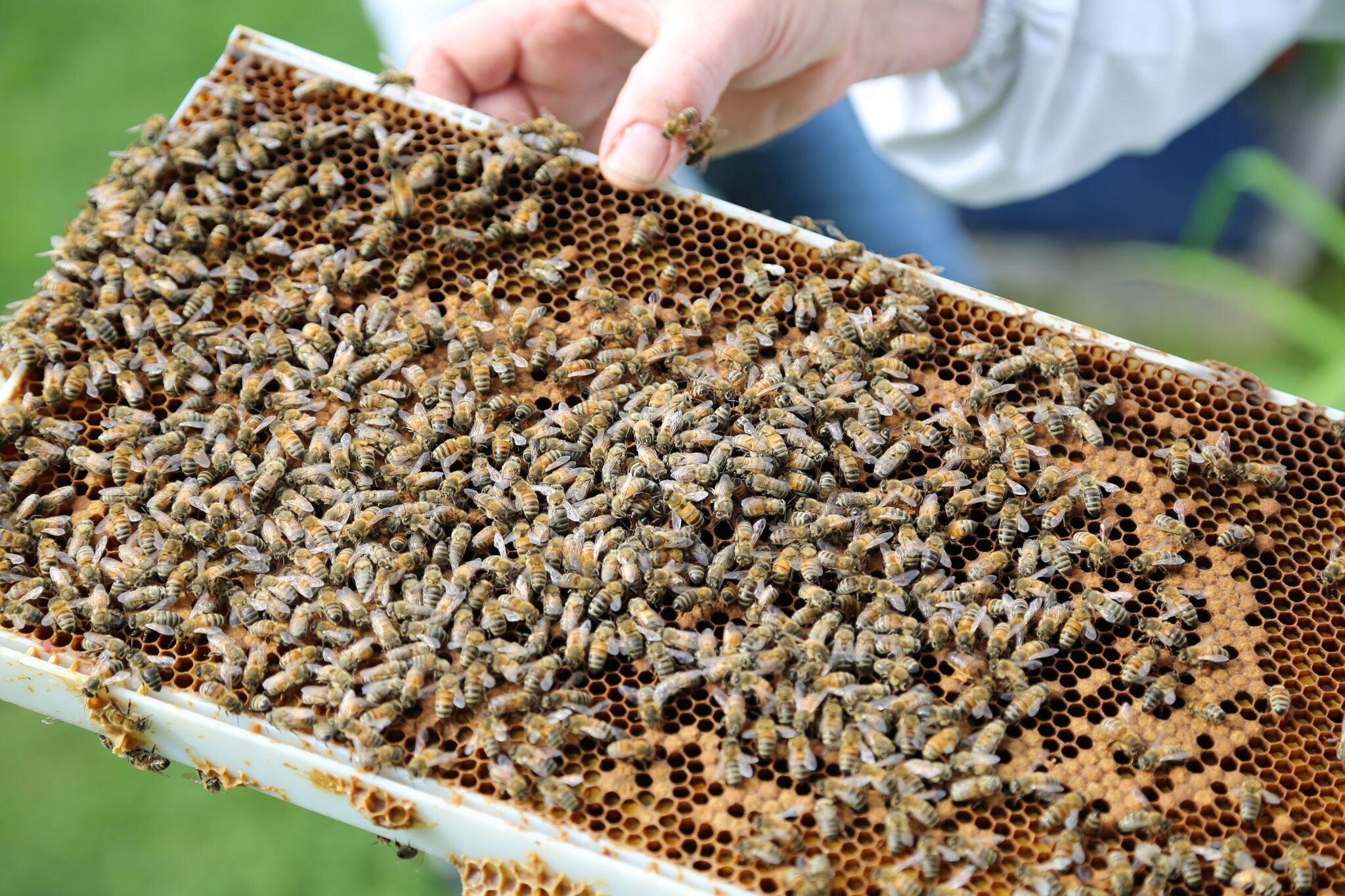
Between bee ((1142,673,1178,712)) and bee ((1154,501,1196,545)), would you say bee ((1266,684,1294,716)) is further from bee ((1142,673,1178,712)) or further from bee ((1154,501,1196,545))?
bee ((1154,501,1196,545))

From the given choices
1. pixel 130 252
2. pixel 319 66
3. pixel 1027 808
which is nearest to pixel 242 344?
pixel 130 252

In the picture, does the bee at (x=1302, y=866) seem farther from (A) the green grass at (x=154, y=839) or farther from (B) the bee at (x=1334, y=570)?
(A) the green grass at (x=154, y=839)

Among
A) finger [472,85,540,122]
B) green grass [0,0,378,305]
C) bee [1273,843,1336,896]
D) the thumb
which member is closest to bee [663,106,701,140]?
the thumb


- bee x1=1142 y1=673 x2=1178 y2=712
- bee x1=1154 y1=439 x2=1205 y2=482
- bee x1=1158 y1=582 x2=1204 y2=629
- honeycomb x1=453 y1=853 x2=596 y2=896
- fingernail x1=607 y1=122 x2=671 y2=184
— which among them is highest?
fingernail x1=607 y1=122 x2=671 y2=184

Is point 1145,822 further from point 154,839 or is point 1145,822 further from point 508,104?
point 154,839

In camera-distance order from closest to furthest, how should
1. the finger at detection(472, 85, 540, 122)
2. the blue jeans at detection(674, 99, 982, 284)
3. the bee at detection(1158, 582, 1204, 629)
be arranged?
the bee at detection(1158, 582, 1204, 629) → the finger at detection(472, 85, 540, 122) → the blue jeans at detection(674, 99, 982, 284)

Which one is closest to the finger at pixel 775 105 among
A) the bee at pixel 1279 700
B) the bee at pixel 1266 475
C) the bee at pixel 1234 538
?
the bee at pixel 1266 475
